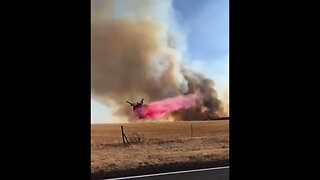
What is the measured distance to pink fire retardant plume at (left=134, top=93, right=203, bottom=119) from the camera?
8023 mm

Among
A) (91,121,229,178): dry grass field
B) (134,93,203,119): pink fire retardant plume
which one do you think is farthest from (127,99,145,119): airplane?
(91,121,229,178): dry grass field

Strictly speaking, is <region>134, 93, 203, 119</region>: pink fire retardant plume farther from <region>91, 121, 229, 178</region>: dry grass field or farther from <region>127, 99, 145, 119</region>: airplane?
<region>91, 121, 229, 178</region>: dry grass field

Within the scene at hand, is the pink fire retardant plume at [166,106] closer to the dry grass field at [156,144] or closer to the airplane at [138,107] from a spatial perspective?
the airplane at [138,107]

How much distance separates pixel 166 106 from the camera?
8.31m

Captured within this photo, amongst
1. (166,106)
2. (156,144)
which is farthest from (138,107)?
(156,144)

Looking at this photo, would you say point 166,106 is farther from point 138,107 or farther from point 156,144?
point 156,144

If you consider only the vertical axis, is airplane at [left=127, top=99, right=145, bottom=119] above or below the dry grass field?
above

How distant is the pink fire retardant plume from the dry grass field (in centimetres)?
26

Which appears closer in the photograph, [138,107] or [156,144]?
[138,107]

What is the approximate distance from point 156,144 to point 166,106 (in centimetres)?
107

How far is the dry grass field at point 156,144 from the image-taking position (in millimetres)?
7797
